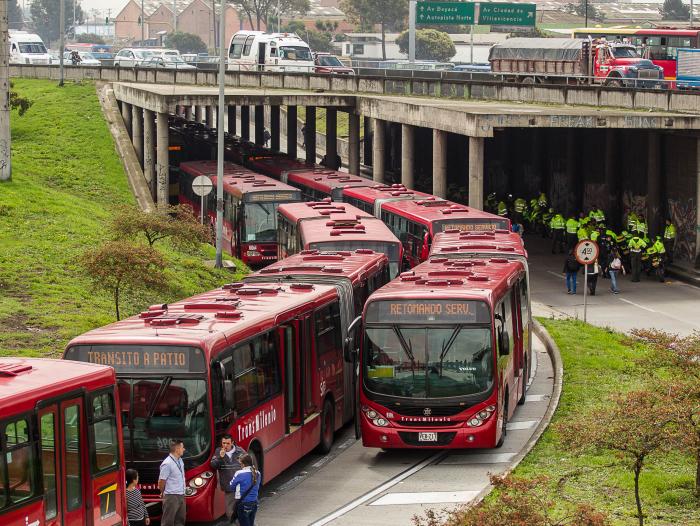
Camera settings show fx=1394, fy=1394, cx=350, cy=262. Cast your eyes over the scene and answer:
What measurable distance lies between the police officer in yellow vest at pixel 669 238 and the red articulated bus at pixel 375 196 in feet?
26.0

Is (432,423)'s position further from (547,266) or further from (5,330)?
(547,266)

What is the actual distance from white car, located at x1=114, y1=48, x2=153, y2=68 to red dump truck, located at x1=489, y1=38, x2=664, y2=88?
2352 centimetres

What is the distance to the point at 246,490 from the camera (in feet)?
50.7

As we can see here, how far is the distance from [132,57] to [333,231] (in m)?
61.4

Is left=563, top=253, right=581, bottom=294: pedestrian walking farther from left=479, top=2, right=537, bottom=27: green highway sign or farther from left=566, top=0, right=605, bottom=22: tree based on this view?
left=566, top=0, right=605, bottom=22: tree

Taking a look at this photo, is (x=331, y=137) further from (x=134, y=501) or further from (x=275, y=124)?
(x=134, y=501)

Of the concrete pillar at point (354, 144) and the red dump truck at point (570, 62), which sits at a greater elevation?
the red dump truck at point (570, 62)

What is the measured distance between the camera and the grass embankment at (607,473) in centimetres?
1645

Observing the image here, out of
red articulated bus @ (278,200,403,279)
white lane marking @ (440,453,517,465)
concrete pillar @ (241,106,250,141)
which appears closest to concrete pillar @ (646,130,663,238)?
red articulated bus @ (278,200,403,279)

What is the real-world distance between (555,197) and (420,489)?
1562 inches

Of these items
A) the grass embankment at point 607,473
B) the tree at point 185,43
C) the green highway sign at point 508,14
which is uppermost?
the green highway sign at point 508,14

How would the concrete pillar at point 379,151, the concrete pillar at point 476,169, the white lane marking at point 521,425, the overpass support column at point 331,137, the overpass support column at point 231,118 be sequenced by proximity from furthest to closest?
the overpass support column at point 231,118 → the overpass support column at point 331,137 → the concrete pillar at point 379,151 → the concrete pillar at point 476,169 → the white lane marking at point 521,425

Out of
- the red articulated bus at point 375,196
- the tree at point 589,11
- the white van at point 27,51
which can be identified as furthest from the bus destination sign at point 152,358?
the tree at point 589,11

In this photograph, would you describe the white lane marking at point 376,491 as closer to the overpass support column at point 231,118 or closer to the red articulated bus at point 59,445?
the red articulated bus at point 59,445
